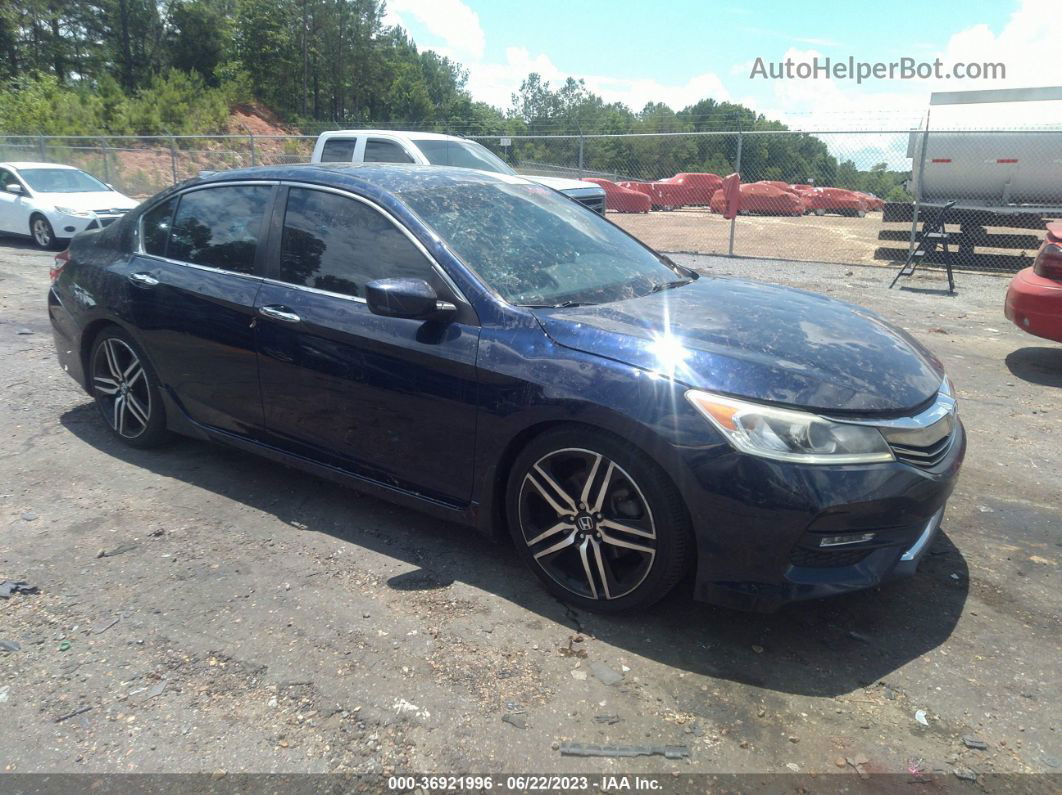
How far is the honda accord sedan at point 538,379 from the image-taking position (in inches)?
107

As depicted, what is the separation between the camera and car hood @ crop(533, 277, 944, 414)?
2799 millimetres

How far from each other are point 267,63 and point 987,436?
58.0 m

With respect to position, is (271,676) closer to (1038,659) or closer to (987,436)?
(1038,659)

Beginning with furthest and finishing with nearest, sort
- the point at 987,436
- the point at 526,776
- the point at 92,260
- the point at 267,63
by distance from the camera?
1. the point at 267,63
2. the point at 987,436
3. the point at 92,260
4. the point at 526,776

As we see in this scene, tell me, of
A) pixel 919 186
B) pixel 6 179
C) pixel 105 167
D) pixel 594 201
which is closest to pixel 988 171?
pixel 919 186

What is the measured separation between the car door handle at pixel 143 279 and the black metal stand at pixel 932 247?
32.7ft

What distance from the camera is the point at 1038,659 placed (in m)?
2.84

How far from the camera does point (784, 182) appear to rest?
33.3 meters

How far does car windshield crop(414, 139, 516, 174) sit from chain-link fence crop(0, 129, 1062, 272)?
208 inches

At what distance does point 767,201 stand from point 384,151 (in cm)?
2160

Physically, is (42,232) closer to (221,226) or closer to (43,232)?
(43,232)

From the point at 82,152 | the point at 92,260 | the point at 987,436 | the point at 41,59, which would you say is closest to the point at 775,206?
the point at 82,152

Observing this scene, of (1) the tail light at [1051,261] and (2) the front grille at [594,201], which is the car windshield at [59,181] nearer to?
(2) the front grille at [594,201]

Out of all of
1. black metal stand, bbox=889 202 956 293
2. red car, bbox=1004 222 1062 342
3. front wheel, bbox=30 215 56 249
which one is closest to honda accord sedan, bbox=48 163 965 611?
red car, bbox=1004 222 1062 342
